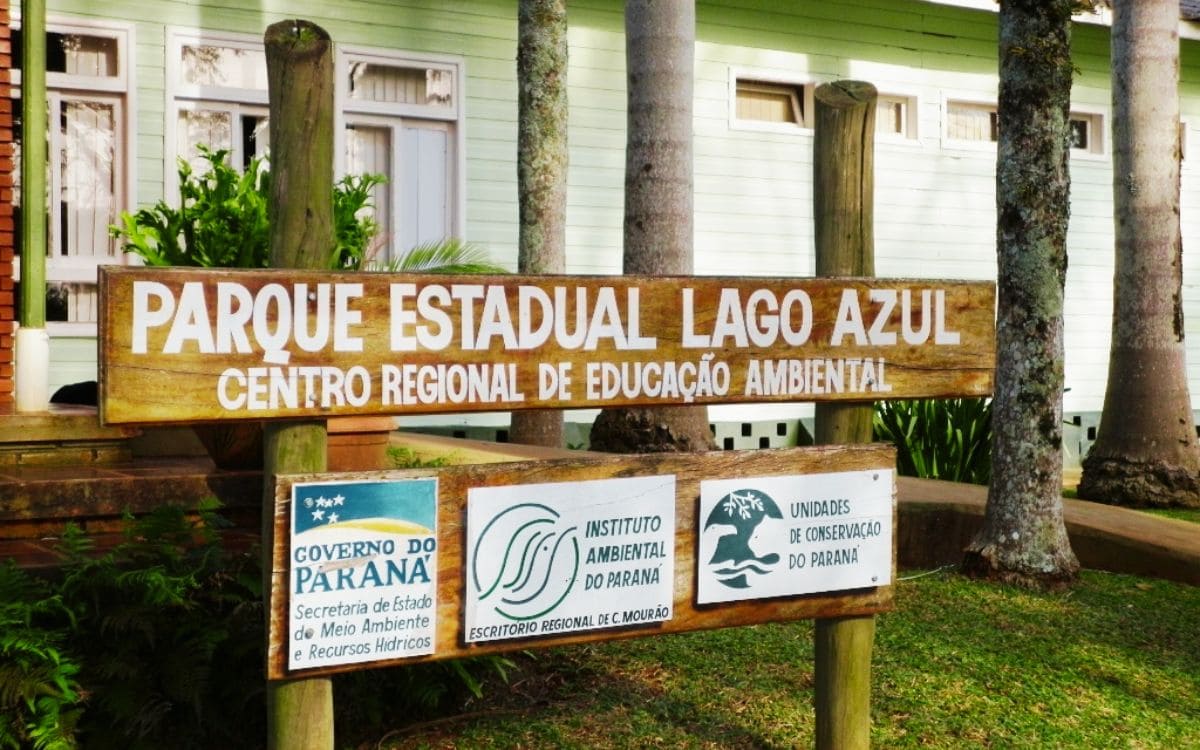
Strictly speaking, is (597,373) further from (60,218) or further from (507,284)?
(60,218)

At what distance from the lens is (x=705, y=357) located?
3758mm

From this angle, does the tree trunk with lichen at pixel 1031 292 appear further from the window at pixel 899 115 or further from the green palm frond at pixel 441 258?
the window at pixel 899 115

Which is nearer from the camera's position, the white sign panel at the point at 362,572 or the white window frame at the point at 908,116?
the white sign panel at the point at 362,572

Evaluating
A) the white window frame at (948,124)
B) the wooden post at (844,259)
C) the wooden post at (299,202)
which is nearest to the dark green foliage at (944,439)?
the white window frame at (948,124)

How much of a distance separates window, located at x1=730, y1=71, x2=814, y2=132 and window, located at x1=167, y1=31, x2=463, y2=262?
2855 millimetres

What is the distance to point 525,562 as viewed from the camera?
3.54m

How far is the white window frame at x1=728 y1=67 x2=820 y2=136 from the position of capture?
1310cm

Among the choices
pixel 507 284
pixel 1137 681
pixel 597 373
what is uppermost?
pixel 507 284

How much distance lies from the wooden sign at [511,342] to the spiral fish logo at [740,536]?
29cm

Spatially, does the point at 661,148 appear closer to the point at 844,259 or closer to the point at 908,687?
the point at 908,687

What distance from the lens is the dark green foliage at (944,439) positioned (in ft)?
34.3

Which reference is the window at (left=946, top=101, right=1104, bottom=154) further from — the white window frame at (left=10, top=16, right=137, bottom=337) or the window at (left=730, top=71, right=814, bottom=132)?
the white window frame at (left=10, top=16, right=137, bottom=337)

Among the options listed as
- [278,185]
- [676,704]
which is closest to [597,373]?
[278,185]

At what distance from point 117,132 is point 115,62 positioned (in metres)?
0.52
